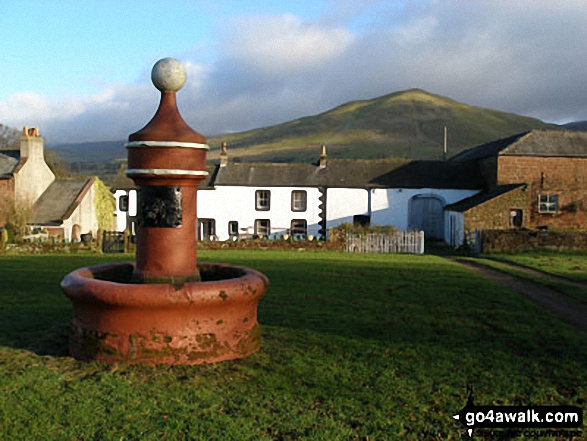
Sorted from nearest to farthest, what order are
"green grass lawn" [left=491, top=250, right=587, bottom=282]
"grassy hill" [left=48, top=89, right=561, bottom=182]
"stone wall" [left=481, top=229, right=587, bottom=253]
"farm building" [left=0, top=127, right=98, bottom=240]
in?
"green grass lawn" [left=491, top=250, right=587, bottom=282]
"stone wall" [left=481, top=229, right=587, bottom=253]
"farm building" [left=0, top=127, right=98, bottom=240]
"grassy hill" [left=48, top=89, right=561, bottom=182]

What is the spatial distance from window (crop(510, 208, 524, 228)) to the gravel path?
47.2ft

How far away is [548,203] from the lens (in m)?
36.3

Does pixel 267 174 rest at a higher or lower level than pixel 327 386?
higher

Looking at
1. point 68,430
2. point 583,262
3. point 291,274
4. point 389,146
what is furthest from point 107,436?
point 389,146

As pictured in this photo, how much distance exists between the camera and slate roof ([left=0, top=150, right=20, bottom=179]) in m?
32.3

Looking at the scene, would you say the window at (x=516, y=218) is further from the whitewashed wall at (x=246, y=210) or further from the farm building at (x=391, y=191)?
the whitewashed wall at (x=246, y=210)

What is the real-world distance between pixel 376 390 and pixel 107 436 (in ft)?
8.99

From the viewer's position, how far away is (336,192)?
39.1 meters

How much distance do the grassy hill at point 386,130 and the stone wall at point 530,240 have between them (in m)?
78.9

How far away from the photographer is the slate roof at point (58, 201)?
32.8 m

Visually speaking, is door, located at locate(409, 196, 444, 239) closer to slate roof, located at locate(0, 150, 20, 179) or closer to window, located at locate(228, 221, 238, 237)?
window, located at locate(228, 221, 238, 237)

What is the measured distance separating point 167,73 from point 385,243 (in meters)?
24.3

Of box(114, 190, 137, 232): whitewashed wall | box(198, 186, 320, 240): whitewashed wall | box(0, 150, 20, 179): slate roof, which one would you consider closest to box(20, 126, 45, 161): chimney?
box(0, 150, 20, 179): slate roof

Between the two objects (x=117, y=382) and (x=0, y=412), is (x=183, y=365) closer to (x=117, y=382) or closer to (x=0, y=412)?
(x=117, y=382)
